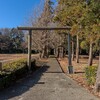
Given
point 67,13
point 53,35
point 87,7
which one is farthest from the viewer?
point 53,35

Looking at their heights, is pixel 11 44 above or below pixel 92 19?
above

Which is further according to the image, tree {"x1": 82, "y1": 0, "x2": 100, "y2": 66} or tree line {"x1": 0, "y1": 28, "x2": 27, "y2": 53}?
tree line {"x1": 0, "y1": 28, "x2": 27, "y2": 53}

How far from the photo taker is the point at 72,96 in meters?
10.8

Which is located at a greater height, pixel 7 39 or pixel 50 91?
pixel 7 39

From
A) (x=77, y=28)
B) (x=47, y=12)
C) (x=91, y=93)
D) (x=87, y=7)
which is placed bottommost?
(x=91, y=93)

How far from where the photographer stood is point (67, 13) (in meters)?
15.1

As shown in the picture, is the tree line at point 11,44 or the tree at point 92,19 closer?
the tree at point 92,19

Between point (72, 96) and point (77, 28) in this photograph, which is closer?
point (72, 96)

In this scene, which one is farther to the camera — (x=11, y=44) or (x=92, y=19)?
(x=11, y=44)

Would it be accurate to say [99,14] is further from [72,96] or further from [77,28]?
[72,96]

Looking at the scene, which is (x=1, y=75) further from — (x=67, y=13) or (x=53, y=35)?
(x=53, y=35)

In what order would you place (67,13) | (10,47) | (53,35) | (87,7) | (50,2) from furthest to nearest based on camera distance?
(10,47) < (50,2) < (53,35) < (67,13) < (87,7)

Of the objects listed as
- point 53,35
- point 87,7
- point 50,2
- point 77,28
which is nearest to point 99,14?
point 87,7

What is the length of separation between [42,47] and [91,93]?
34039 millimetres
